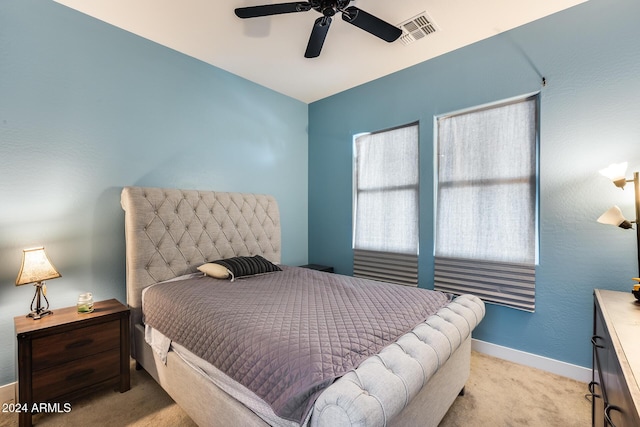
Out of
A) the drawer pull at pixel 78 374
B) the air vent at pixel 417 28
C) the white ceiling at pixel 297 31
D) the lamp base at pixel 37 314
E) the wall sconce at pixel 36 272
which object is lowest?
the drawer pull at pixel 78 374

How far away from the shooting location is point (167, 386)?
73.4 inches

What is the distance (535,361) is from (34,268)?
3806mm

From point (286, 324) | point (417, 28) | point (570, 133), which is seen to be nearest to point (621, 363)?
point (286, 324)

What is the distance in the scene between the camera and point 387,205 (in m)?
3.36

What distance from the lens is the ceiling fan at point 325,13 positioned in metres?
1.78

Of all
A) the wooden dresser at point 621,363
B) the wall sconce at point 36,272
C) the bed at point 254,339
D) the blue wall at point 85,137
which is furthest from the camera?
the blue wall at point 85,137

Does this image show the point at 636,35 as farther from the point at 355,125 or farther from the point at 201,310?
the point at 201,310

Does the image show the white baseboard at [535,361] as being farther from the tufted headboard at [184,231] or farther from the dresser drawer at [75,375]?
the dresser drawer at [75,375]

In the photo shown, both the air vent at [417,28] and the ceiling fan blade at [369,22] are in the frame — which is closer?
the ceiling fan blade at [369,22]

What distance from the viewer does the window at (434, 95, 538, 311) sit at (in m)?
2.44

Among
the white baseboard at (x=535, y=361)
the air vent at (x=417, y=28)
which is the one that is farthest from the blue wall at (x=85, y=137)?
the white baseboard at (x=535, y=361)

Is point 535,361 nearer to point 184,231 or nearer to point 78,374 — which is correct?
point 184,231

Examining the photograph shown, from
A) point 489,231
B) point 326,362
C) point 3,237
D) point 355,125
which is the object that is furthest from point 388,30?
point 3,237

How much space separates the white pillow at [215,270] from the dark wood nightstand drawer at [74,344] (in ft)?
2.32
